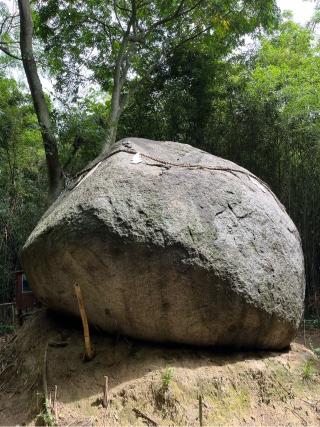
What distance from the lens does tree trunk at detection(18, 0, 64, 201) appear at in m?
5.82

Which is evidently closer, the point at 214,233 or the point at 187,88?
the point at 214,233

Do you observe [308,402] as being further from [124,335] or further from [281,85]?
[281,85]

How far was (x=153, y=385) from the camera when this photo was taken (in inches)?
107

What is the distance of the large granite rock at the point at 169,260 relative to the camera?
2834 mm

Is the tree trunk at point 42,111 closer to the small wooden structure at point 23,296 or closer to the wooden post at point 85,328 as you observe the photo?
the small wooden structure at point 23,296

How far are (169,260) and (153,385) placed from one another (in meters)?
0.78

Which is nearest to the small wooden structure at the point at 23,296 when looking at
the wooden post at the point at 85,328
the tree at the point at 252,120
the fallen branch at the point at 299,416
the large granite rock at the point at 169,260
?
the large granite rock at the point at 169,260

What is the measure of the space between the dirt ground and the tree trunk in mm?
2935

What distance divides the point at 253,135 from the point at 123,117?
7.35 ft

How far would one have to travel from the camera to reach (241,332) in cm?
308

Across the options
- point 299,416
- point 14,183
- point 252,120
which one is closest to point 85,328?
point 299,416

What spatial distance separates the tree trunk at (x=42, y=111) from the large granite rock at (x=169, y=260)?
265cm

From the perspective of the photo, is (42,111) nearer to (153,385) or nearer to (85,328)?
(85,328)

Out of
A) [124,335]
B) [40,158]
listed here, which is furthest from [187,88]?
[124,335]
